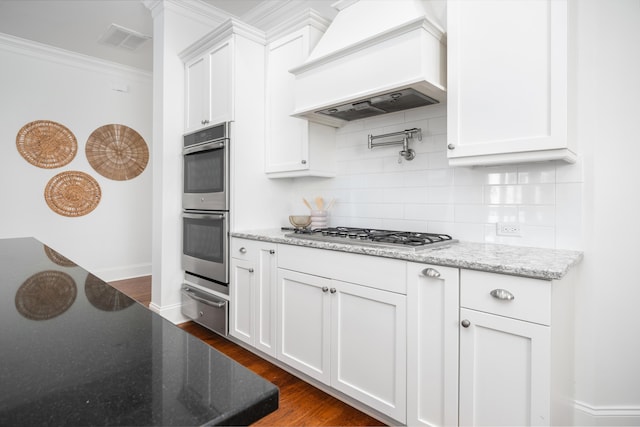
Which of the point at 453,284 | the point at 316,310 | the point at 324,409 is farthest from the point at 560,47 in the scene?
the point at 324,409

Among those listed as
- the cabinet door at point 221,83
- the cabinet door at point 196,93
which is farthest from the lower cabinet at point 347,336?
the cabinet door at point 196,93

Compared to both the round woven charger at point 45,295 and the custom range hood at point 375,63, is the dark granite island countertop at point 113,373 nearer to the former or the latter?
the round woven charger at point 45,295

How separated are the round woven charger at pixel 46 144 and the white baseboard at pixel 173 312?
2.43m

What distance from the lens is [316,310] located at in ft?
6.68

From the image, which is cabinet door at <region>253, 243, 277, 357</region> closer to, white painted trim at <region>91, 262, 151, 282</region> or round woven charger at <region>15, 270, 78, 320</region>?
round woven charger at <region>15, 270, 78, 320</region>

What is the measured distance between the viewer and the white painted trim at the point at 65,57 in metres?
A: 4.02

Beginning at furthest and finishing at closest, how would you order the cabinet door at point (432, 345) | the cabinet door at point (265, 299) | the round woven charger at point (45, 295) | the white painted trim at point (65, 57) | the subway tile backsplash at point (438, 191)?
1. the white painted trim at point (65, 57)
2. the cabinet door at point (265, 299)
3. the subway tile backsplash at point (438, 191)
4. the cabinet door at point (432, 345)
5. the round woven charger at point (45, 295)

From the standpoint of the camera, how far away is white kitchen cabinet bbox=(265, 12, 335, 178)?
8.57ft

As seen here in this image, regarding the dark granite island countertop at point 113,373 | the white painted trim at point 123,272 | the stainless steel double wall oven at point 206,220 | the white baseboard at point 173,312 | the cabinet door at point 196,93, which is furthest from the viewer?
the white painted trim at point 123,272

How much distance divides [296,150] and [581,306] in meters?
1.99

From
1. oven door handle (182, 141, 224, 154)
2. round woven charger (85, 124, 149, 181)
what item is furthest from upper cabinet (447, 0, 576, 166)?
round woven charger (85, 124, 149, 181)

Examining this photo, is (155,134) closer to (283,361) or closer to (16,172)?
(16,172)

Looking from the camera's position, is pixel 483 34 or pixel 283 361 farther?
pixel 283 361

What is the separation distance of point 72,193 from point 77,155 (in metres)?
0.48
